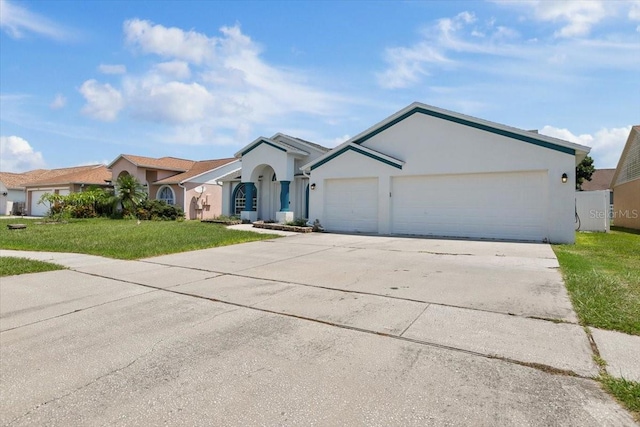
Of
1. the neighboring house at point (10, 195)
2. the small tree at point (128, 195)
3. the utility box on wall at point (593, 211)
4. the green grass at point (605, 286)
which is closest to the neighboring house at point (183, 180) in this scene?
the small tree at point (128, 195)

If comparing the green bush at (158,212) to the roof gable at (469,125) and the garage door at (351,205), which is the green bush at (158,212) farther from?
the garage door at (351,205)

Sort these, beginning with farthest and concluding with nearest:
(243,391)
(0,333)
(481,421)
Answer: (0,333), (243,391), (481,421)

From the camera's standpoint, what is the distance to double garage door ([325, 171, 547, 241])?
12.4 meters

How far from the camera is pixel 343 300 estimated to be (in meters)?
5.22

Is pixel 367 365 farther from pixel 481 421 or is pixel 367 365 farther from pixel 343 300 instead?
pixel 343 300

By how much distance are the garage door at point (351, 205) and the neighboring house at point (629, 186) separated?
51.5 feet

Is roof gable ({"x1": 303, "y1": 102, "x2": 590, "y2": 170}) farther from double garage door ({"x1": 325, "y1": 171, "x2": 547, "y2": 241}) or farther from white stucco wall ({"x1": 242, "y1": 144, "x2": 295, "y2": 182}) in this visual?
white stucco wall ({"x1": 242, "y1": 144, "x2": 295, "y2": 182})

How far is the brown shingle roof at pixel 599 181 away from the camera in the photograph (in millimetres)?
37281

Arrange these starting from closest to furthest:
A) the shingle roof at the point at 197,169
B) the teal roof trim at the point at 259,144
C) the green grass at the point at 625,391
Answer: the green grass at the point at 625,391
the teal roof trim at the point at 259,144
the shingle roof at the point at 197,169

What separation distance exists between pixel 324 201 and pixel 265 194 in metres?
6.34

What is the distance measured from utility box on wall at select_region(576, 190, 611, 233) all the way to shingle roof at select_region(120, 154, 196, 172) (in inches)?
1019

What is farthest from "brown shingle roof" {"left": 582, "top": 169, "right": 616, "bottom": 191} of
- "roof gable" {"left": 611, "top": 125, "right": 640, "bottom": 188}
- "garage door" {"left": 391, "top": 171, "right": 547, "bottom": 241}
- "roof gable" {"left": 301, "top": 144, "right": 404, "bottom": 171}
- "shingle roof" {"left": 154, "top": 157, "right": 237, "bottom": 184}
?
"shingle roof" {"left": 154, "top": 157, "right": 237, "bottom": 184}

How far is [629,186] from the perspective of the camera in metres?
21.9

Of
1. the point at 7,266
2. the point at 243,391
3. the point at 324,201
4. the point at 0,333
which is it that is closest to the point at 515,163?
the point at 324,201
